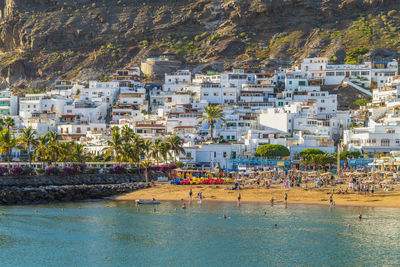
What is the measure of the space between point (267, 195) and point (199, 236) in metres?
22.2

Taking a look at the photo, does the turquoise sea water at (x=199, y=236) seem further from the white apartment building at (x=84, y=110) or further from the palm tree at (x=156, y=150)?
the white apartment building at (x=84, y=110)

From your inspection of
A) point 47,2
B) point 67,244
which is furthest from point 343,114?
point 47,2

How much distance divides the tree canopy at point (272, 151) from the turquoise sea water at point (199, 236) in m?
27.6

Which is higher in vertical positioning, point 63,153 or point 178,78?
point 178,78

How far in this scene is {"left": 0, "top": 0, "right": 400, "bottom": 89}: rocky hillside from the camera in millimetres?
149125

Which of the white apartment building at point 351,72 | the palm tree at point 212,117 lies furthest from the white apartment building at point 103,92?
the white apartment building at point 351,72

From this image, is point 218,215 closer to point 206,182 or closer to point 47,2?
point 206,182

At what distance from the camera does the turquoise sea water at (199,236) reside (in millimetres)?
44500

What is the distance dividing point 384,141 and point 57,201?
4855 cm

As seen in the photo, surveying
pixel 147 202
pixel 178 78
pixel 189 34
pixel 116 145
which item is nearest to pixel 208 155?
pixel 116 145

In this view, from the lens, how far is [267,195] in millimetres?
72250

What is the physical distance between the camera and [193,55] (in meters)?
153

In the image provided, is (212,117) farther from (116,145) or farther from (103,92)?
(103,92)

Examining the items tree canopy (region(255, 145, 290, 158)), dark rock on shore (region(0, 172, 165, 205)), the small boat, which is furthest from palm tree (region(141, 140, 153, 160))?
the small boat
